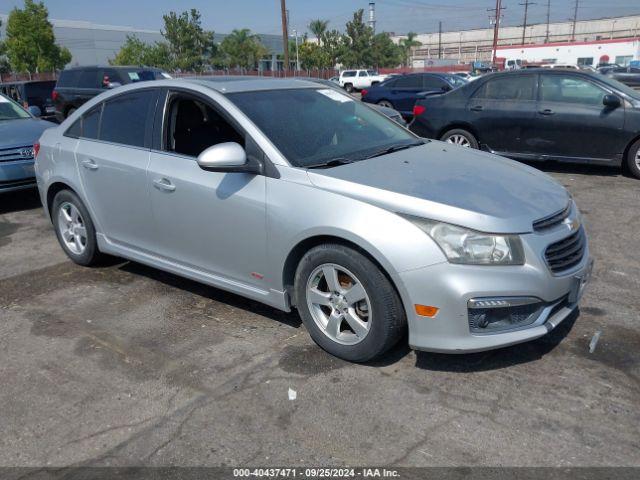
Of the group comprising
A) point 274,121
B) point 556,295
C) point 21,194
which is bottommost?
point 21,194

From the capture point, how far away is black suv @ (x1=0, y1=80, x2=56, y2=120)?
57.0ft

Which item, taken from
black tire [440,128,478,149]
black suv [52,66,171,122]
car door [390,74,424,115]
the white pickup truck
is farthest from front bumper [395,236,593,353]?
the white pickup truck

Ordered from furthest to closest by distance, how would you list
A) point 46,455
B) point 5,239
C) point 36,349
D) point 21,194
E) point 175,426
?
point 21,194, point 5,239, point 36,349, point 175,426, point 46,455

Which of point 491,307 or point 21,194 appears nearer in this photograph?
point 491,307

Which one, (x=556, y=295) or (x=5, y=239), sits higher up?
(x=556, y=295)

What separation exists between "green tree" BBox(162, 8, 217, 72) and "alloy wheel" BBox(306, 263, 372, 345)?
197ft

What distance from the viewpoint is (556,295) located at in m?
3.21

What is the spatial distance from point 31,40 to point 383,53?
4625 centimetres

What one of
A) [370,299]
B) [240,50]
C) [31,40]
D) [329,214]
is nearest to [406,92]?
[329,214]

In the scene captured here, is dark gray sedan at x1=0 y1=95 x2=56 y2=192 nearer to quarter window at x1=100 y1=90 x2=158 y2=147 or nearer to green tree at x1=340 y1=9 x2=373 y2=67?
quarter window at x1=100 y1=90 x2=158 y2=147

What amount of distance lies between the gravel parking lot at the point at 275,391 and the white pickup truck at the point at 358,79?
39515mm

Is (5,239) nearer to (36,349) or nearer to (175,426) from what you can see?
(36,349)

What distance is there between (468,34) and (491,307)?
421ft

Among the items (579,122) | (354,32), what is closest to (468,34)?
(354,32)
